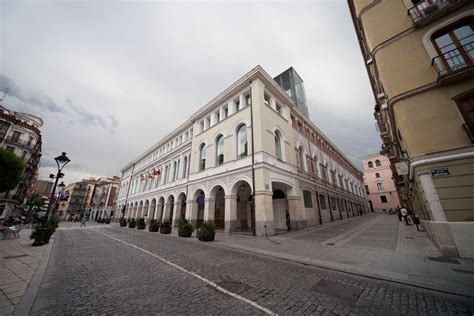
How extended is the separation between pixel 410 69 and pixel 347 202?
27790 millimetres

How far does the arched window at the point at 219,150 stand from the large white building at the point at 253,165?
0.11 meters

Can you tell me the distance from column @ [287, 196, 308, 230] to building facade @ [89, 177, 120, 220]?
47181 millimetres

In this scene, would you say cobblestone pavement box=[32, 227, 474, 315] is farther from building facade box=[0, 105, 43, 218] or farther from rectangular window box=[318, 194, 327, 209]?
building facade box=[0, 105, 43, 218]

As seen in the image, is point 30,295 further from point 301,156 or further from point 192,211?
point 301,156

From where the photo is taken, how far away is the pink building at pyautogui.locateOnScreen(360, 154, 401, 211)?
4222 cm

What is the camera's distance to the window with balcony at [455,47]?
22.1 feet

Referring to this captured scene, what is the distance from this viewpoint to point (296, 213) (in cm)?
1516

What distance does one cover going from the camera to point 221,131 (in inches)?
693

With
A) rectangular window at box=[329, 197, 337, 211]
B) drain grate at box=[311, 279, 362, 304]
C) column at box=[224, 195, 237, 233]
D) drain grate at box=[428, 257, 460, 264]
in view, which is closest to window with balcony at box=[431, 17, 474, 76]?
drain grate at box=[428, 257, 460, 264]

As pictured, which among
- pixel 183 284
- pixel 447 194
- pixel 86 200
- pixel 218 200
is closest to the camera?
pixel 183 284

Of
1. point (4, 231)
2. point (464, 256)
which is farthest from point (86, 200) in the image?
point (464, 256)

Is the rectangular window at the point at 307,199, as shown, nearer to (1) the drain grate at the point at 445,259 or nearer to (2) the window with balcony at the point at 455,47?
(1) the drain grate at the point at 445,259

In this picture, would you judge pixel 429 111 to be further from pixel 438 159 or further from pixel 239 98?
pixel 239 98

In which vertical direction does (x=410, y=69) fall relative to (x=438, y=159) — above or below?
above
